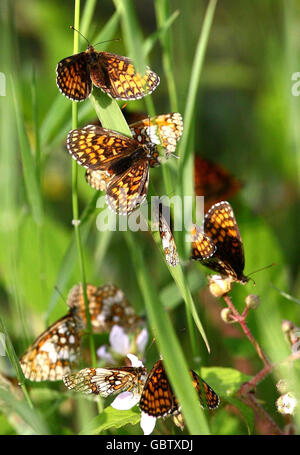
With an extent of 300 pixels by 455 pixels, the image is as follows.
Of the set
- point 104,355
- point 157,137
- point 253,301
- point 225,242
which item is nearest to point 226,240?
point 225,242

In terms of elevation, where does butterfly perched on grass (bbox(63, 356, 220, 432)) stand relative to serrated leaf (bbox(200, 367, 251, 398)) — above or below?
above

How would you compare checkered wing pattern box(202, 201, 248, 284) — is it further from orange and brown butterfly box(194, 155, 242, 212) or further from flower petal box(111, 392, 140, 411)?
orange and brown butterfly box(194, 155, 242, 212)

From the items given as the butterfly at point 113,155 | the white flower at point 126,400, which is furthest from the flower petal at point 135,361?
the butterfly at point 113,155

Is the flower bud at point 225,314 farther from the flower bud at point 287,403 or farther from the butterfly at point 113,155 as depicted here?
the butterfly at point 113,155

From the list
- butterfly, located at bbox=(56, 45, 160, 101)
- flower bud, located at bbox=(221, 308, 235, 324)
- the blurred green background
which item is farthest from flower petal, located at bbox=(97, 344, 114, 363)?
butterfly, located at bbox=(56, 45, 160, 101)
